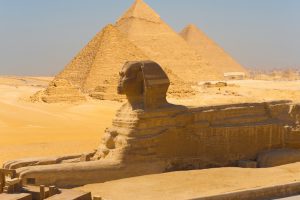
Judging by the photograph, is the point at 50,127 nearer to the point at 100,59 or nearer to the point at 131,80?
the point at 131,80

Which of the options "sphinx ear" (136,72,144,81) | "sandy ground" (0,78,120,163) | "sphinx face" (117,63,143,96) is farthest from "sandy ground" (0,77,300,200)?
"sphinx ear" (136,72,144,81)

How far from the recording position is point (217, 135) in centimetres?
888

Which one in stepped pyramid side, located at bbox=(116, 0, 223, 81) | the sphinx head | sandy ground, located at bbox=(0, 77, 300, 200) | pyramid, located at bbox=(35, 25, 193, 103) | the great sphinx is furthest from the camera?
stepped pyramid side, located at bbox=(116, 0, 223, 81)

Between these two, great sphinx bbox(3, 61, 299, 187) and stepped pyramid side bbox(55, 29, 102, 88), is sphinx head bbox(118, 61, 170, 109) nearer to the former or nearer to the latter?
great sphinx bbox(3, 61, 299, 187)

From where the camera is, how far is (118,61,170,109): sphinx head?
8070 mm

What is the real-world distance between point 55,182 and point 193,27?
6832 cm

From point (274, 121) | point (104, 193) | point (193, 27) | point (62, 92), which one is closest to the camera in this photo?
point (104, 193)

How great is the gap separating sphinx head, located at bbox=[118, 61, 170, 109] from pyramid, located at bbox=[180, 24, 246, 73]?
63.2 meters

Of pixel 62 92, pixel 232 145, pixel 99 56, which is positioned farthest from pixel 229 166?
pixel 99 56

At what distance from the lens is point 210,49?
72.0 m

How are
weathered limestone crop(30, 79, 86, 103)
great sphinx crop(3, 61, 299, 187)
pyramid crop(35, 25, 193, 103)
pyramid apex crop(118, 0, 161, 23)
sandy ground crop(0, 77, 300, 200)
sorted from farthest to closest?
pyramid apex crop(118, 0, 161, 23) < pyramid crop(35, 25, 193, 103) < weathered limestone crop(30, 79, 86, 103) < great sphinx crop(3, 61, 299, 187) < sandy ground crop(0, 77, 300, 200)

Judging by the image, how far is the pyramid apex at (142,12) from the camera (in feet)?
190

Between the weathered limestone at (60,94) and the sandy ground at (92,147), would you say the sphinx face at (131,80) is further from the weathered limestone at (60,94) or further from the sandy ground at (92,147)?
the weathered limestone at (60,94)

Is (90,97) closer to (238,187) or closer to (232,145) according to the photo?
(232,145)
